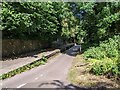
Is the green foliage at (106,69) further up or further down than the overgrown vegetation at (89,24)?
further down

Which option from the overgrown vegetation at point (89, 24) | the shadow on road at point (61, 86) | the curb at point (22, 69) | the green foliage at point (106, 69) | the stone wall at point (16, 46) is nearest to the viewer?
the shadow on road at point (61, 86)

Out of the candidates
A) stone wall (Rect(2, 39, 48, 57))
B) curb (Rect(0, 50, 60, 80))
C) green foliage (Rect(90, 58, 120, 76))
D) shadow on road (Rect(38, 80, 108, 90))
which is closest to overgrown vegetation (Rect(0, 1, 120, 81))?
green foliage (Rect(90, 58, 120, 76))

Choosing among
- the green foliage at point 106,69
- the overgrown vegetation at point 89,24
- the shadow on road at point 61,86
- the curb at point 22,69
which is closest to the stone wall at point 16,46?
the overgrown vegetation at point 89,24

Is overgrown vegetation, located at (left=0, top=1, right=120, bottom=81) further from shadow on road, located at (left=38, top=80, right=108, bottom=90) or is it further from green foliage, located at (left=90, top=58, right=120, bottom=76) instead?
shadow on road, located at (left=38, top=80, right=108, bottom=90)

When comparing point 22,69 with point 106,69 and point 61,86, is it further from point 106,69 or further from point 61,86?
point 106,69

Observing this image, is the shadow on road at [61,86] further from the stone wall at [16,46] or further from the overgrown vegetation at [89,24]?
the stone wall at [16,46]

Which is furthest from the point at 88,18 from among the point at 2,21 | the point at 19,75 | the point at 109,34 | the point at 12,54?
the point at 19,75

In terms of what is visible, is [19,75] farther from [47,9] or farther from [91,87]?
[47,9]

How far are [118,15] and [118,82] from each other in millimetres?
13709

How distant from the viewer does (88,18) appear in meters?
32.2

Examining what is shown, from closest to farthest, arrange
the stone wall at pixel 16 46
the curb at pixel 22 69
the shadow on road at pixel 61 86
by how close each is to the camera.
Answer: the shadow on road at pixel 61 86
the curb at pixel 22 69
the stone wall at pixel 16 46

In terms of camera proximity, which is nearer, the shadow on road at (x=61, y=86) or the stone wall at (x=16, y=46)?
the shadow on road at (x=61, y=86)

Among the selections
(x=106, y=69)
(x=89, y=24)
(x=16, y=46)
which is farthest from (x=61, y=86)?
(x=89, y=24)

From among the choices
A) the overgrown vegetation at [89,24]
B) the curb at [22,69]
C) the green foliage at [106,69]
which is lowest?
the curb at [22,69]
